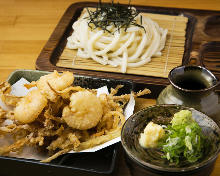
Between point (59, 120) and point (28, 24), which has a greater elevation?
point (59, 120)

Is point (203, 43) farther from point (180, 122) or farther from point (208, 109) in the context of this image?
point (180, 122)

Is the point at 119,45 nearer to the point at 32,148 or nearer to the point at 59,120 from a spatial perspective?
the point at 59,120

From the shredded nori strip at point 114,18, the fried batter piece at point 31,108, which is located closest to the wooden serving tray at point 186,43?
the shredded nori strip at point 114,18

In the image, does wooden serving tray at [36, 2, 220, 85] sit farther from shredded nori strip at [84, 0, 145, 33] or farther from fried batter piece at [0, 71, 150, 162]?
fried batter piece at [0, 71, 150, 162]

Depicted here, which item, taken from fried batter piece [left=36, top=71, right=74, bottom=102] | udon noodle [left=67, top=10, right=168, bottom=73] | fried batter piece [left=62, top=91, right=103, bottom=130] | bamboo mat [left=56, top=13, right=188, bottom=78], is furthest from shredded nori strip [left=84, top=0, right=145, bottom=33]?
fried batter piece [left=62, top=91, right=103, bottom=130]

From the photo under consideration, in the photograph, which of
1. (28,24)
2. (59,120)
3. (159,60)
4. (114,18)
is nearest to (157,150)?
(59,120)
